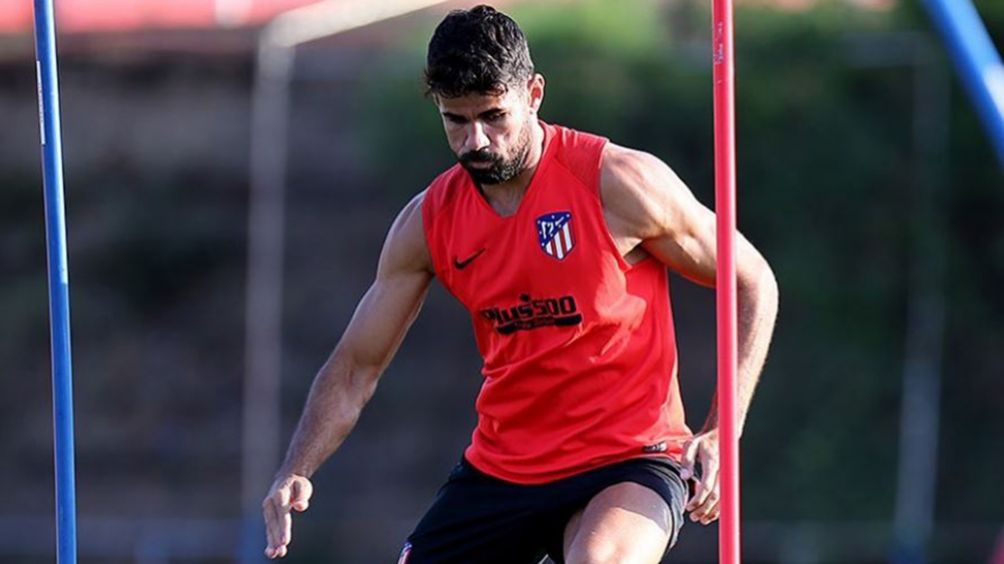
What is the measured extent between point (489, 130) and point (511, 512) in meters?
1.15

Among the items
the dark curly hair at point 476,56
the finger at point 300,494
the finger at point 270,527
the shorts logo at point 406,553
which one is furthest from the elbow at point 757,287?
the finger at point 270,527

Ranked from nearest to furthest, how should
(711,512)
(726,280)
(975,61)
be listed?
(726,280), (711,512), (975,61)

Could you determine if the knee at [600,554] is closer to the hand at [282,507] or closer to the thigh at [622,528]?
the thigh at [622,528]

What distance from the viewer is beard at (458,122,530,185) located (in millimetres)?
5391

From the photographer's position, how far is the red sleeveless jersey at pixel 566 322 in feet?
18.2

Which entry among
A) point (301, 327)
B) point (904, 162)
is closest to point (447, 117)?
point (904, 162)

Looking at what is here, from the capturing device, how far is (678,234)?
5566 mm

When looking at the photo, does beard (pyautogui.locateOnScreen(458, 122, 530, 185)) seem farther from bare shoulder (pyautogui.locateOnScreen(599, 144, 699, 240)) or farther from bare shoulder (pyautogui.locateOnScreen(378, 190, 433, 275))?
bare shoulder (pyautogui.locateOnScreen(378, 190, 433, 275))

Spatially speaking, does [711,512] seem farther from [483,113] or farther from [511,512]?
[483,113]

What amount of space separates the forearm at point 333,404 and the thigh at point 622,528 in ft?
2.73

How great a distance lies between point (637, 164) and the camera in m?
5.55

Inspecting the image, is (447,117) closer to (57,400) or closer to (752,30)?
(57,400)

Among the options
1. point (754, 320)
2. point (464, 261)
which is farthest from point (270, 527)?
point (754, 320)

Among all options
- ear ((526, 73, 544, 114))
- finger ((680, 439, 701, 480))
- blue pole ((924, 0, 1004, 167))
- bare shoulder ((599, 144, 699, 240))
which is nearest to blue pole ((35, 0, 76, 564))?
ear ((526, 73, 544, 114))
